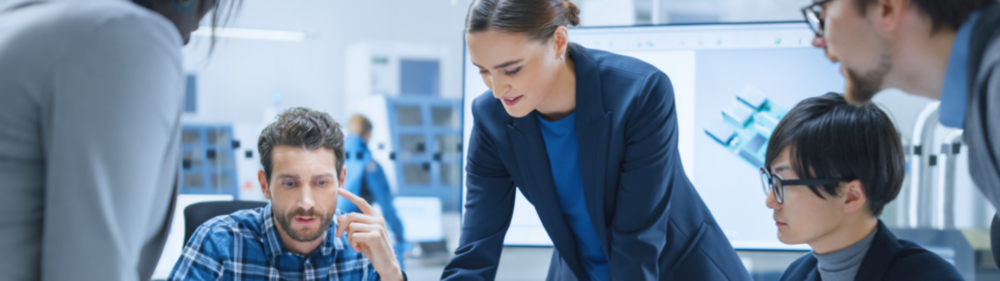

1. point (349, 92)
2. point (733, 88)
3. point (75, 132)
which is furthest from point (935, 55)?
point (349, 92)

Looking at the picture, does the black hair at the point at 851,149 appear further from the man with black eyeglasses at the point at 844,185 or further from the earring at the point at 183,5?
the earring at the point at 183,5

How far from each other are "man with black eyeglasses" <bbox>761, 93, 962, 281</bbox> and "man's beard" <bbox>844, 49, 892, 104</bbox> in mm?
457

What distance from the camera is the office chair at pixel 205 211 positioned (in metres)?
1.77

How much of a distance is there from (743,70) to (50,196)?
6.68 feet

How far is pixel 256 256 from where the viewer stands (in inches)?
63.7

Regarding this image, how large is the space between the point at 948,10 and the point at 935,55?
0.18ft

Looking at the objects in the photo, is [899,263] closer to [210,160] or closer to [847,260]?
[847,260]

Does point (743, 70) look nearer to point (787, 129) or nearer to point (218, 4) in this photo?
point (787, 129)

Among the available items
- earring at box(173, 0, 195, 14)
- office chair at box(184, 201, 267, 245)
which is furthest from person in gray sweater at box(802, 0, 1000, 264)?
office chair at box(184, 201, 267, 245)

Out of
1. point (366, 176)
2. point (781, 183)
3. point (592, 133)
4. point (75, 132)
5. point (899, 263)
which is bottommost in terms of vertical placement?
point (366, 176)

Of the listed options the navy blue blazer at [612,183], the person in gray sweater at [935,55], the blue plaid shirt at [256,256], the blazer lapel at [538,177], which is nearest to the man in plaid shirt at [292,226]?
the blue plaid shirt at [256,256]

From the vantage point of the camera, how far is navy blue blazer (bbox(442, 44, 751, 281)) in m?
1.24

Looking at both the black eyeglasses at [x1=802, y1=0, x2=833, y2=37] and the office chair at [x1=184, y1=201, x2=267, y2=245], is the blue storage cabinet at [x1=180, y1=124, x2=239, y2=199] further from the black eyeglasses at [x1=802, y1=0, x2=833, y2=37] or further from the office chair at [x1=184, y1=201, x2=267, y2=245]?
the black eyeglasses at [x1=802, y1=0, x2=833, y2=37]

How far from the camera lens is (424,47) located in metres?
3.07
